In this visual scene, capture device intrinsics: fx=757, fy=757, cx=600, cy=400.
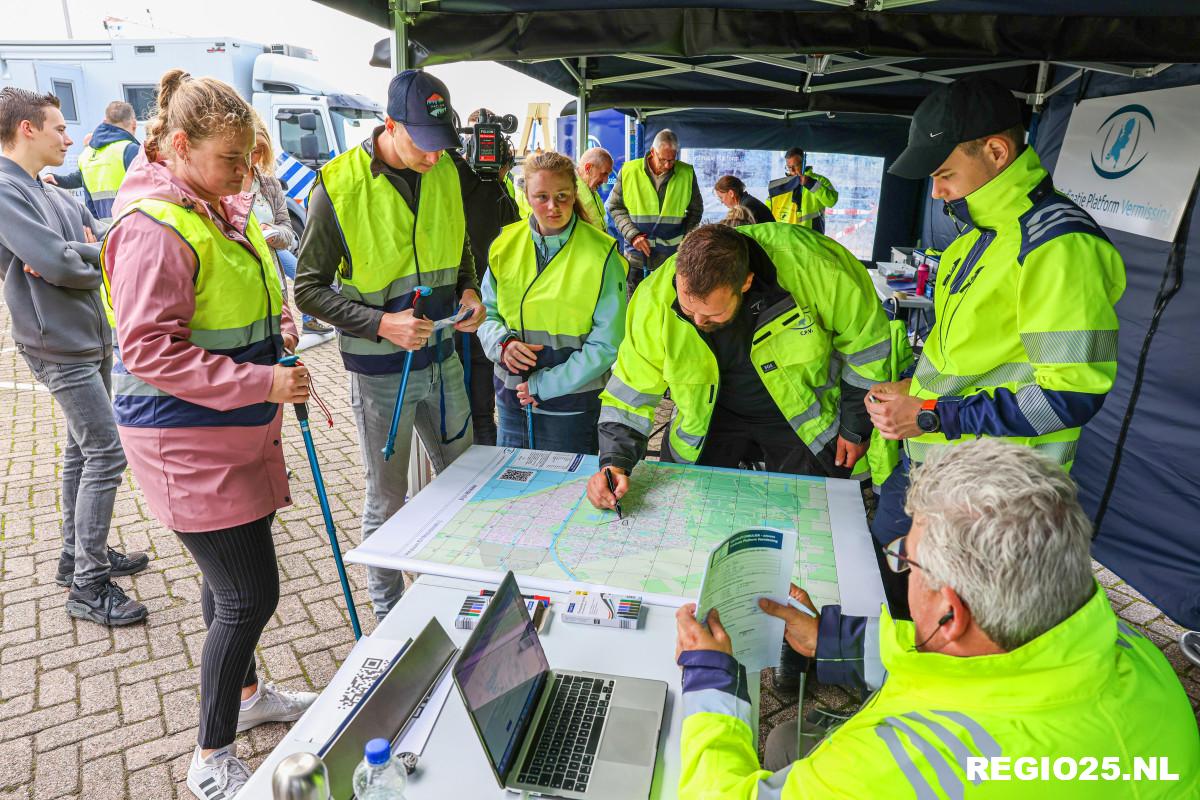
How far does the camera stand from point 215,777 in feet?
6.15

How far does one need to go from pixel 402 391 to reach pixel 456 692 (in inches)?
44.8

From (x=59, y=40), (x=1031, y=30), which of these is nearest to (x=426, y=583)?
(x=1031, y=30)

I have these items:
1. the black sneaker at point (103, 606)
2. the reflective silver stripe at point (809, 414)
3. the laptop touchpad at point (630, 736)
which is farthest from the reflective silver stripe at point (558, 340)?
the black sneaker at point (103, 606)

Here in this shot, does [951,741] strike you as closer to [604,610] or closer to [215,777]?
[604,610]

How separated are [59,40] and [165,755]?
1215 cm

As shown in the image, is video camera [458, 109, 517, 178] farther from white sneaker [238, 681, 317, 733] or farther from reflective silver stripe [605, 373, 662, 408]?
white sneaker [238, 681, 317, 733]

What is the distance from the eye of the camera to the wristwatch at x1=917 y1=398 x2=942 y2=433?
76.2 inches

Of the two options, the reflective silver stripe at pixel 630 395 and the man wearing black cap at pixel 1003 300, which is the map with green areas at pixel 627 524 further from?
the man wearing black cap at pixel 1003 300

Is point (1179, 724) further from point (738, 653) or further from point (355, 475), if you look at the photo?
point (355, 475)

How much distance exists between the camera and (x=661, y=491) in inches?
86.3

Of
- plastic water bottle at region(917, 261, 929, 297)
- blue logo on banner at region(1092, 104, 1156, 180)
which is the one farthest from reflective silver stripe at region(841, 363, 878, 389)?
plastic water bottle at region(917, 261, 929, 297)

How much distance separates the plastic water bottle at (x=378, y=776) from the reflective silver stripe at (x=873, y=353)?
1717mm

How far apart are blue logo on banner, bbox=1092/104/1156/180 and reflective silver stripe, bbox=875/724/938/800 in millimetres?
3563

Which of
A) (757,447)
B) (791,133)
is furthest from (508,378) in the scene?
(791,133)
